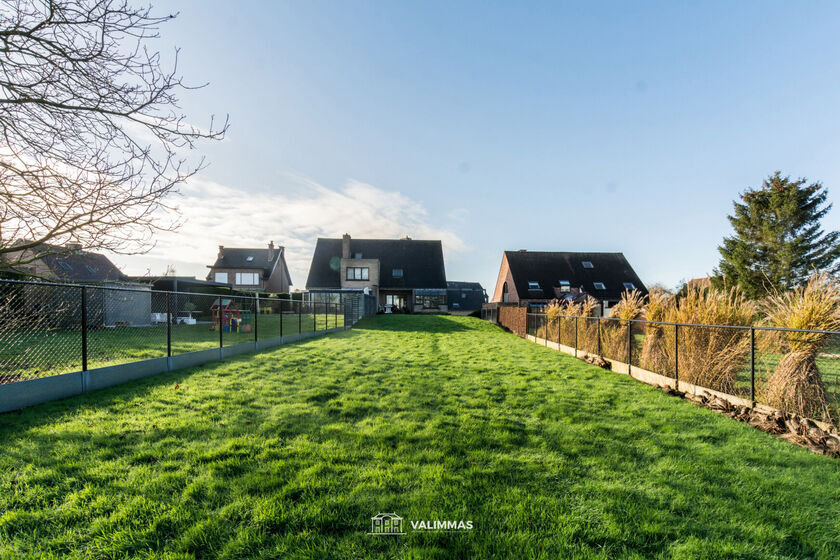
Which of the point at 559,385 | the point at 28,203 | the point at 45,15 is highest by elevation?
the point at 45,15

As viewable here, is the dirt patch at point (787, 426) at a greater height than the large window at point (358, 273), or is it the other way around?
the large window at point (358, 273)

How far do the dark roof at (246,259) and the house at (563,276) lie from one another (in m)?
25.3

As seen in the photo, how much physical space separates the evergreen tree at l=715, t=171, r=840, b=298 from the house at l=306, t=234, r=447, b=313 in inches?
868

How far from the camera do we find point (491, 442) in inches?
140

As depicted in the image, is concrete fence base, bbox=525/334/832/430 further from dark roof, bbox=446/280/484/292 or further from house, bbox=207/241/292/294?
dark roof, bbox=446/280/484/292

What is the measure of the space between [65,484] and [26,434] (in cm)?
157

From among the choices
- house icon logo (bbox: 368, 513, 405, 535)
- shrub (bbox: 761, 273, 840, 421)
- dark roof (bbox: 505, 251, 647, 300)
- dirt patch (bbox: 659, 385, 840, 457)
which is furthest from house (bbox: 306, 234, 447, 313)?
A: house icon logo (bbox: 368, 513, 405, 535)

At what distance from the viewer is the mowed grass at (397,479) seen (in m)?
2.11

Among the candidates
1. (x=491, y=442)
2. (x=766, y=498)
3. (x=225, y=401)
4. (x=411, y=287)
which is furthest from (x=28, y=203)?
(x=411, y=287)

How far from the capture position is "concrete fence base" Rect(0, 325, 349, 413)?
4316 millimetres

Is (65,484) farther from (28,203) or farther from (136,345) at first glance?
(136,345)

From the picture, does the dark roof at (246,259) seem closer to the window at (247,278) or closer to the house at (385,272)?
the window at (247,278)
